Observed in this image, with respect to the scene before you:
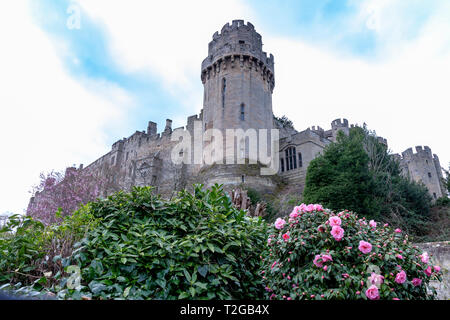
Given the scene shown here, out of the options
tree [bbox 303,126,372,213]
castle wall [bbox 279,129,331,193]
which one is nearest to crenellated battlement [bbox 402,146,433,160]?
castle wall [bbox 279,129,331,193]

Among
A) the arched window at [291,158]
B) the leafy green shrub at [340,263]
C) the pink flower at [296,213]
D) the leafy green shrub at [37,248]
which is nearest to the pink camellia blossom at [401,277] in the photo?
the leafy green shrub at [340,263]

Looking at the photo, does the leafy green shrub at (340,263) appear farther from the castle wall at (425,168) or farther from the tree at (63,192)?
the castle wall at (425,168)

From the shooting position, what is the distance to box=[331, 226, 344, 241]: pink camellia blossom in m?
3.63

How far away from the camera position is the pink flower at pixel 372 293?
10.2 feet

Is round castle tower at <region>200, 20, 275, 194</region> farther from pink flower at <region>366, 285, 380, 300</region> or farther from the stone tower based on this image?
pink flower at <region>366, 285, 380, 300</region>

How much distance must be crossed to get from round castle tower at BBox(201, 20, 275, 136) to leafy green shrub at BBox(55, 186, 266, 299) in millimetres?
20979

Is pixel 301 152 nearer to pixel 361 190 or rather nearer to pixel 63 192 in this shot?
pixel 361 190

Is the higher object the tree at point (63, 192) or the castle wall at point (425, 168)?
the castle wall at point (425, 168)

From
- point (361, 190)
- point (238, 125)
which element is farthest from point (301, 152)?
point (361, 190)

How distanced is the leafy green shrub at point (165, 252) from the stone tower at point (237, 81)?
68.8ft

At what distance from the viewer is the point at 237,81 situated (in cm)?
2644
